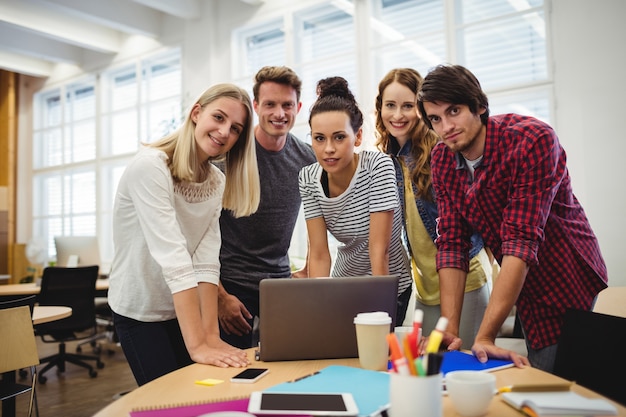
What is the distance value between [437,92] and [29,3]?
712cm

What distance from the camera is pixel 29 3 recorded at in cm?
690

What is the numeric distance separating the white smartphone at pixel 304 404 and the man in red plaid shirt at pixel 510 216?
0.55 meters

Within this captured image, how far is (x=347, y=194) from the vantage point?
6.07 feet

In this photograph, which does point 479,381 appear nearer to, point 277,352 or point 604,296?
Answer: point 277,352

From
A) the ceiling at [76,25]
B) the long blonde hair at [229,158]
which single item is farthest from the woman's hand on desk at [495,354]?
the ceiling at [76,25]

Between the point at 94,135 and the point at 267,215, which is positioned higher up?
the point at 94,135

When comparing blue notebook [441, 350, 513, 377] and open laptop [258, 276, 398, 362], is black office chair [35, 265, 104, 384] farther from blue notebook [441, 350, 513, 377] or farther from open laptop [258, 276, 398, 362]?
blue notebook [441, 350, 513, 377]

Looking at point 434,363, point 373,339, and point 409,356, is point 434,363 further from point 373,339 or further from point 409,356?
point 373,339

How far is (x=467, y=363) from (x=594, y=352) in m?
0.28

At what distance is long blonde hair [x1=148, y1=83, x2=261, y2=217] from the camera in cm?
170

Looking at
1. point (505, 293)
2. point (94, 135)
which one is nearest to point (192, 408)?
point (505, 293)

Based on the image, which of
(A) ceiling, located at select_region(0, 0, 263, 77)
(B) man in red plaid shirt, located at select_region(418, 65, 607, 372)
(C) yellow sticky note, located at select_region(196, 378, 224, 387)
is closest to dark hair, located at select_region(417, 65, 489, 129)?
(B) man in red plaid shirt, located at select_region(418, 65, 607, 372)

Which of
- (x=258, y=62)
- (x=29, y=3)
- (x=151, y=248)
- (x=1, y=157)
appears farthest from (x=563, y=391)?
(x=1, y=157)

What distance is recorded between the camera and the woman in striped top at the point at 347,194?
1816 mm
